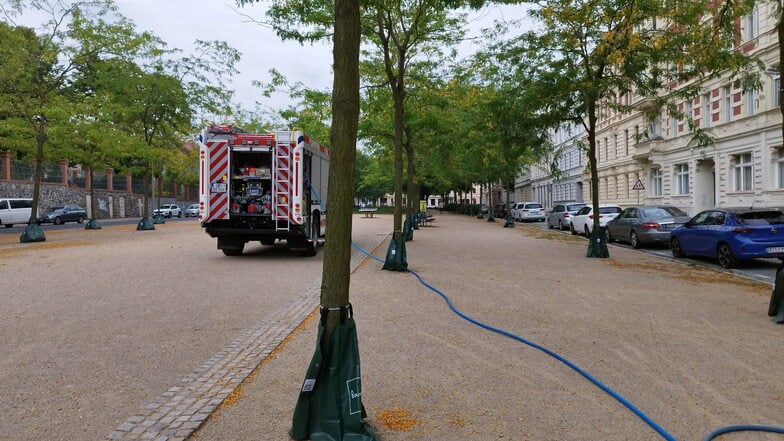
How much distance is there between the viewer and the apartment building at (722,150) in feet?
85.6

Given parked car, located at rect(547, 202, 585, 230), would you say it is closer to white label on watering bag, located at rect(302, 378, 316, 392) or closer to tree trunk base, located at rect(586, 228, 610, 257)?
tree trunk base, located at rect(586, 228, 610, 257)

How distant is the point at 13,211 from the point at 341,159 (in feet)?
128

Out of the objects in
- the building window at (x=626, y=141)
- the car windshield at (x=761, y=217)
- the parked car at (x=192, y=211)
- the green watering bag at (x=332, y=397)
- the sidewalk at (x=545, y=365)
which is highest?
the building window at (x=626, y=141)

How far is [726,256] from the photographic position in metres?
12.8

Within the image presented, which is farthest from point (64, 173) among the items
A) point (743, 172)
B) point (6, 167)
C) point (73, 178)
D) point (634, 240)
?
point (743, 172)

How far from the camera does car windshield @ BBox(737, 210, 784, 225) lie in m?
12.4

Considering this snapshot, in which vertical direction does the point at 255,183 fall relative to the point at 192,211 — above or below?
above

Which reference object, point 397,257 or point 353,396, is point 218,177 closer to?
point 397,257

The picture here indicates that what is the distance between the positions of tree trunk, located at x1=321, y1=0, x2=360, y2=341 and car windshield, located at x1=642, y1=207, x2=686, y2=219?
16.8 metres

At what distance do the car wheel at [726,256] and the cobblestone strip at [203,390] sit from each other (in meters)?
10.3

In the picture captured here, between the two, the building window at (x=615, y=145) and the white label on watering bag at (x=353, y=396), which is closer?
the white label on watering bag at (x=353, y=396)

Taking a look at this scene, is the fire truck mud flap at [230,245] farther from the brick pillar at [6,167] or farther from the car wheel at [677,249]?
the brick pillar at [6,167]

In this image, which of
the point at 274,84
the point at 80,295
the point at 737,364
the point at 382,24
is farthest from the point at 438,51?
the point at 737,364

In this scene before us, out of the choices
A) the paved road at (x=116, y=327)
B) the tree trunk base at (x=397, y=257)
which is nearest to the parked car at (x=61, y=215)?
the paved road at (x=116, y=327)
